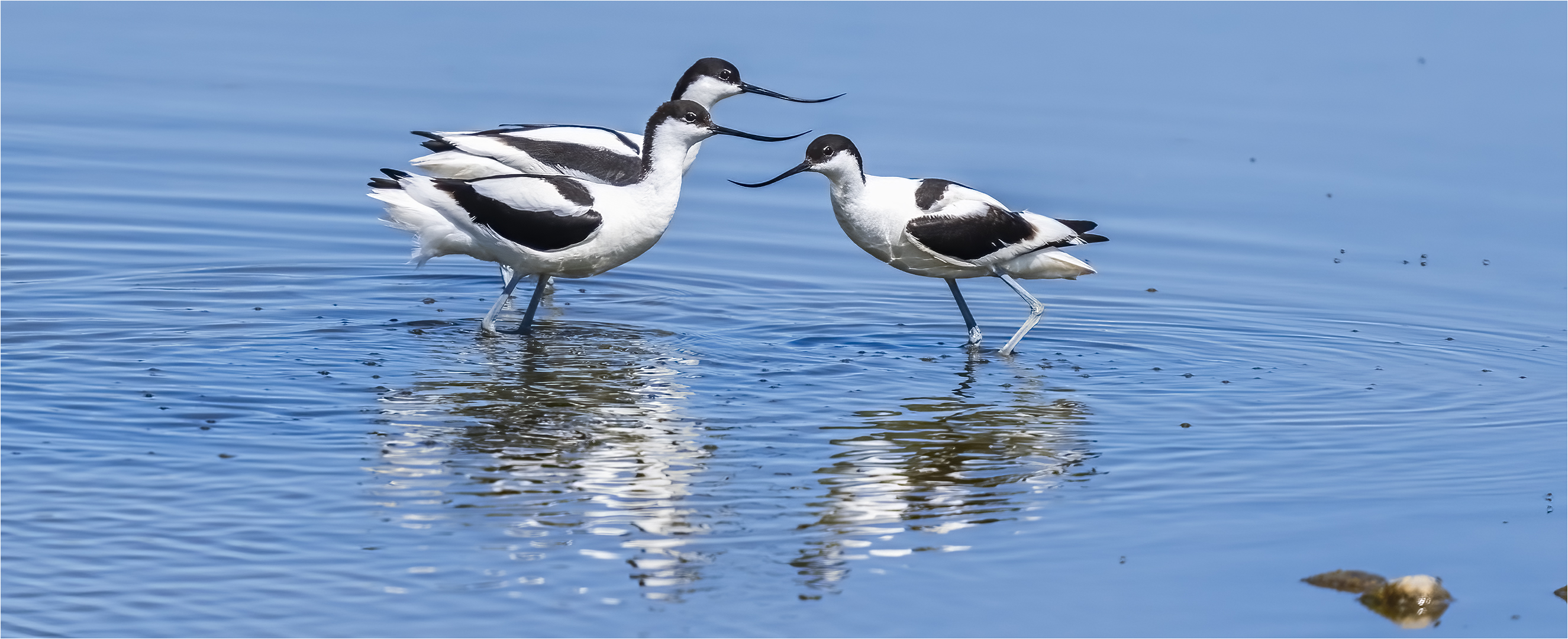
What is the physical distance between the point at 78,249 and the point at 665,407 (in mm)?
4958

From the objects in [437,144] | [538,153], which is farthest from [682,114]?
[437,144]

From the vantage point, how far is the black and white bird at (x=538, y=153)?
11406 mm

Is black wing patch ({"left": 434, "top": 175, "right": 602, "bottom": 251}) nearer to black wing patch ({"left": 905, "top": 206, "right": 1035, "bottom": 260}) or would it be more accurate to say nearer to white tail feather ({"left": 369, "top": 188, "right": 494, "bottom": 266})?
white tail feather ({"left": 369, "top": 188, "right": 494, "bottom": 266})

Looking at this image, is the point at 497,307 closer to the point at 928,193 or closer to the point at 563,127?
the point at 563,127

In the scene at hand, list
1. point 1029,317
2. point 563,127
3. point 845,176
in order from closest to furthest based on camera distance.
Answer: point 845,176, point 1029,317, point 563,127

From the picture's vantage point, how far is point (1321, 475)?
771cm

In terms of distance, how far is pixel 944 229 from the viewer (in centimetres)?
988

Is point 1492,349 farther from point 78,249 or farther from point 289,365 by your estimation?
point 78,249

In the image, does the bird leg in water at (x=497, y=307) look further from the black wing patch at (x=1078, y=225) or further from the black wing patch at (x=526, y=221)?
the black wing patch at (x=1078, y=225)

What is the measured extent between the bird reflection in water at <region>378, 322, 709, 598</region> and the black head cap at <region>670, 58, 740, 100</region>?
3.08 metres

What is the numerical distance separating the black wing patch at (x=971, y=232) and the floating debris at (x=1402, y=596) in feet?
13.1

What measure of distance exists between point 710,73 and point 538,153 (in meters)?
1.58

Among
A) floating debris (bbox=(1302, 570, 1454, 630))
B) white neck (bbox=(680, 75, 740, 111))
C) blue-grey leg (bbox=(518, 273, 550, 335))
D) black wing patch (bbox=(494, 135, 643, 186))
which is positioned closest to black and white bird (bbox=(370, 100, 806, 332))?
blue-grey leg (bbox=(518, 273, 550, 335))

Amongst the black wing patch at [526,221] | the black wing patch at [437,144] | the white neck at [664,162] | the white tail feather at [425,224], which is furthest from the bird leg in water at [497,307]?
the black wing patch at [437,144]
